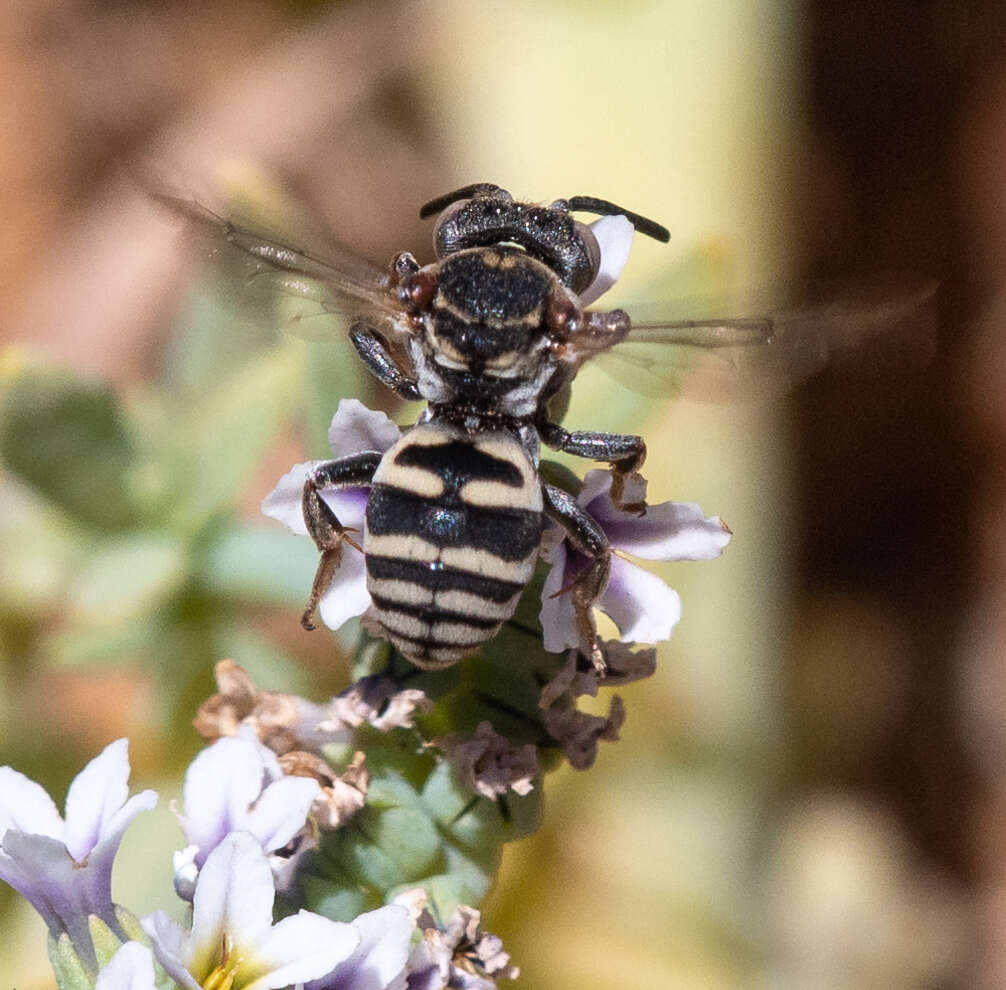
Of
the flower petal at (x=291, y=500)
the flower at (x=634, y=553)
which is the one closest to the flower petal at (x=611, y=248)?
the flower at (x=634, y=553)

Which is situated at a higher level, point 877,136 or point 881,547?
point 877,136

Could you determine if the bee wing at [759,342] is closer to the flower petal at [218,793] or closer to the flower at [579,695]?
the flower at [579,695]

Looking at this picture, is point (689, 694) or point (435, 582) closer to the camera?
point (435, 582)

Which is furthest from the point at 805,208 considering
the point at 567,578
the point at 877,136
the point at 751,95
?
the point at 567,578

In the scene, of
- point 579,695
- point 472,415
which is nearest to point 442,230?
point 472,415

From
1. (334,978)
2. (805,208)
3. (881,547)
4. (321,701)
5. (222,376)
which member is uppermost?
(805,208)

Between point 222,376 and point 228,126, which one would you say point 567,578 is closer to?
point 222,376

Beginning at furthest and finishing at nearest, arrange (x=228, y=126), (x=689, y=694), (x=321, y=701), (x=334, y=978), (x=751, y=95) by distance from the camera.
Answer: (x=228, y=126) < (x=751, y=95) < (x=689, y=694) < (x=321, y=701) < (x=334, y=978)
